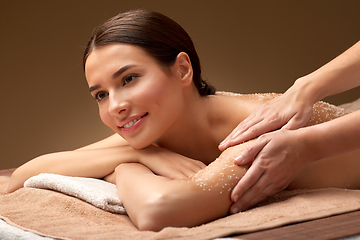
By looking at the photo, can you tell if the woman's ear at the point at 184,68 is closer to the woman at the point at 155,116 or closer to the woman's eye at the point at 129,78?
the woman at the point at 155,116

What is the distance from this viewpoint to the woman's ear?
4.14 feet

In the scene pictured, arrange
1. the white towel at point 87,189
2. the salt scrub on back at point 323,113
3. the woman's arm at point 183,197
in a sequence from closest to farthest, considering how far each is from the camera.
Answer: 1. the woman's arm at point 183,197
2. the white towel at point 87,189
3. the salt scrub on back at point 323,113

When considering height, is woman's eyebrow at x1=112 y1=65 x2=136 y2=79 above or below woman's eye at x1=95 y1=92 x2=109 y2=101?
above

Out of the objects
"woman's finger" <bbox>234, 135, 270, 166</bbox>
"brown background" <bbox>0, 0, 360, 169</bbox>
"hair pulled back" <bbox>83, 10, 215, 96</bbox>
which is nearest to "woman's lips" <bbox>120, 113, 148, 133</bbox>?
"hair pulled back" <bbox>83, 10, 215, 96</bbox>

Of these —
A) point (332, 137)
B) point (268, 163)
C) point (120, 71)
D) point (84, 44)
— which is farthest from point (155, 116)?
point (84, 44)

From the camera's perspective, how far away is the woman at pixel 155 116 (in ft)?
3.61

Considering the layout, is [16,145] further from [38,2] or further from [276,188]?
[276,188]

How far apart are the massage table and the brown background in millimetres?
2873

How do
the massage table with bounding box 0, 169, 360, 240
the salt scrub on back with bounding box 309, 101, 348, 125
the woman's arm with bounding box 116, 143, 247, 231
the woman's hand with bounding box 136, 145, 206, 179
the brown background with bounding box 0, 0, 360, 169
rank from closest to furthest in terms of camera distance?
the massage table with bounding box 0, 169, 360, 240, the woman's arm with bounding box 116, 143, 247, 231, the woman's hand with bounding box 136, 145, 206, 179, the salt scrub on back with bounding box 309, 101, 348, 125, the brown background with bounding box 0, 0, 360, 169

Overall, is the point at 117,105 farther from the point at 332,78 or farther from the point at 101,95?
the point at 332,78

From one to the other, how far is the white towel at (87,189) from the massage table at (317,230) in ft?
1.40

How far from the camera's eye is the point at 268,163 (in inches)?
36.2

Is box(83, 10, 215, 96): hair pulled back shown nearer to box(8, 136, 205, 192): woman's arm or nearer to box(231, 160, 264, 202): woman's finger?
box(8, 136, 205, 192): woman's arm

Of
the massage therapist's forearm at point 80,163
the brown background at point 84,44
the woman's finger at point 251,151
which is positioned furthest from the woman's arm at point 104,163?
the brown background at point 84,44
